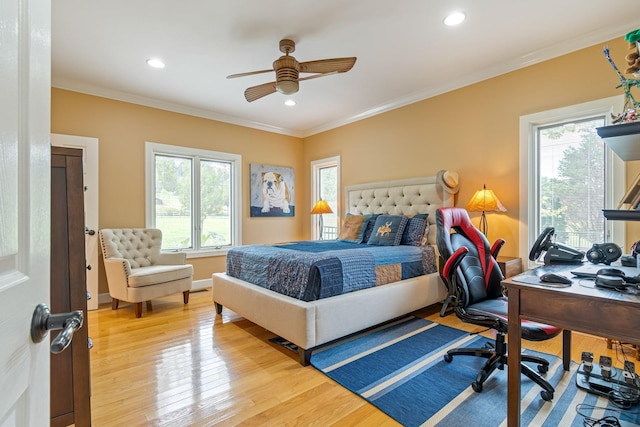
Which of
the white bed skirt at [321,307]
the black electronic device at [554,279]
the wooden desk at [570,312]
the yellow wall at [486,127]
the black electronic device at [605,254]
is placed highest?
the yellow wall at [486,127]

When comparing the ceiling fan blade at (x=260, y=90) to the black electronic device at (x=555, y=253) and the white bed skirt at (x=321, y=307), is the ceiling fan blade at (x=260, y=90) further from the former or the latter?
the black electronic device at (x=555, y=253)

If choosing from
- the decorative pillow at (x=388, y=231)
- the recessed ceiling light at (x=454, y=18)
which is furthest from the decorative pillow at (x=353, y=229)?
the recessed ceiling light at (x=454, y=18)

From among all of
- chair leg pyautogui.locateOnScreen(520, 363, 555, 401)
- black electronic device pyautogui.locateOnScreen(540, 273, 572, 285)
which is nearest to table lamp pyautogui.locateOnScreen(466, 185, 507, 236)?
chair leg pyautogui.locateOnScreen(520, 363, 555, 401)

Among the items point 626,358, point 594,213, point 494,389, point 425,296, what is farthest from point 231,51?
point 626,358

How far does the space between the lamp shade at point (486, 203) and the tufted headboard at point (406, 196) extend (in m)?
0.44

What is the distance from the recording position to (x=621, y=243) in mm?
2674

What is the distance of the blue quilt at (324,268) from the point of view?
2.45 meters

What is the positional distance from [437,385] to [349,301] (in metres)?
0.84

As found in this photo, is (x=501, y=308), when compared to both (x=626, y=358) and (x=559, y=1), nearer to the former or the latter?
(x=626, y=358)

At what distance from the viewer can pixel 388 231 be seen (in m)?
3.65

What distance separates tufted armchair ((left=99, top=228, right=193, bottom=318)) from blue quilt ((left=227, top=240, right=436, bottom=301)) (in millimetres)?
842

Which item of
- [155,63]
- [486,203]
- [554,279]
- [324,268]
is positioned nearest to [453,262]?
[554,279]

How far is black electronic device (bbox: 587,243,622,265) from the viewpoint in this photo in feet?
5.83

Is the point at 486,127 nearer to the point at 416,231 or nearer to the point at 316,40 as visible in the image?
the point at 416,231
